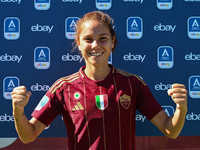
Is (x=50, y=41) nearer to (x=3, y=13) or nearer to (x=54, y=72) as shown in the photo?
(x=54, y=72)

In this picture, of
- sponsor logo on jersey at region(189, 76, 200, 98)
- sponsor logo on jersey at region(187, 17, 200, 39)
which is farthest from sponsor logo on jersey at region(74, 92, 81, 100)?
sponsor logo on jersey at region(187, 17, 200, 39)

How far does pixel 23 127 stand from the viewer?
141 cm

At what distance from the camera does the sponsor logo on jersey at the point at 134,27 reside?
2.02m

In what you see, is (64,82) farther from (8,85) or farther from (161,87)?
(161,87)

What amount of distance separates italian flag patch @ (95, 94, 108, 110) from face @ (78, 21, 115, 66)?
0.24m

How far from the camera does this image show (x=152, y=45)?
6.62ft

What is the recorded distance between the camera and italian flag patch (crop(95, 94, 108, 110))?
1.45 metres

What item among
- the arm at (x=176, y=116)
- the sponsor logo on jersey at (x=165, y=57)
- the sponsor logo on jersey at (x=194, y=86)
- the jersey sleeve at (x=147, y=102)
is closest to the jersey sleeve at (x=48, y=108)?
the jersey sleeve at (x=147, y=102)

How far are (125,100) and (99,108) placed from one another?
21cm

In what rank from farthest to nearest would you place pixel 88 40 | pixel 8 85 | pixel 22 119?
pixel 8 85 → pixel 88 40 → pixel 22 119

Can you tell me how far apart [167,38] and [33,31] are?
138 centimetres

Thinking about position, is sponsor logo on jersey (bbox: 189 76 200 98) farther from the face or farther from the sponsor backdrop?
the face

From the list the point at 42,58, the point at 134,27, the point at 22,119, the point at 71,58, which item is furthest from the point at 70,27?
the point at 22,119

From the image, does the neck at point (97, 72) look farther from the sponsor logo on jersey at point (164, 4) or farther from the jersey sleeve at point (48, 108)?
the sponsor logo on jersey at point (164, 4)
